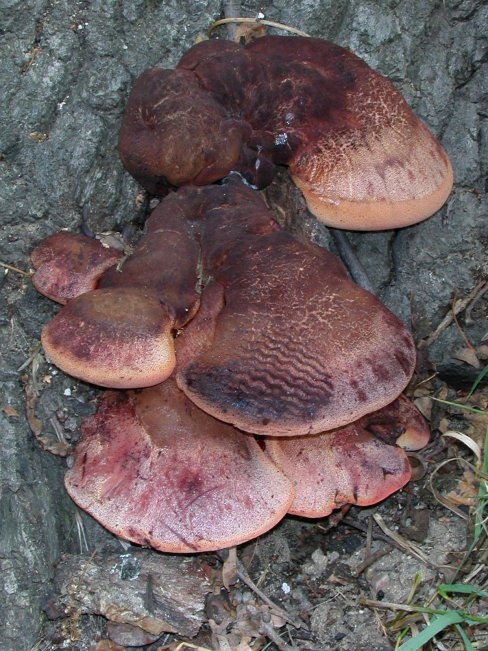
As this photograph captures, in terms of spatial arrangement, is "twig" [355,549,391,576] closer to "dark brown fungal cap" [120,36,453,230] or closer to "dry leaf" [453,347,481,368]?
"dry leaf" [453,347,481,368]

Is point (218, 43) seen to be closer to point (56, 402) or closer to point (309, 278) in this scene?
point (309, 278)

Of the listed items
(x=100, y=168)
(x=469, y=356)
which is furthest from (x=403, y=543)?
(x=100, y=168)

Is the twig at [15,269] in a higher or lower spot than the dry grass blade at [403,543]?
higher

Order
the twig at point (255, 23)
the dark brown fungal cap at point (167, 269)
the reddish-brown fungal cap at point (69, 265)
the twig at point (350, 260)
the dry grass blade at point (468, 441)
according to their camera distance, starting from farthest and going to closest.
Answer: the twig at point (350, 260)
the twig at point (255, 23)
the dry grass blade at point (468, 441)
the reddish-brown fungal cap at point (69, 265)
the dark brown fungal cap at point (167, 269)

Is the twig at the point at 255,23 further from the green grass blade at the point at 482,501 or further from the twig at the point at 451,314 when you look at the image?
the green grass blade at the point at 482,501

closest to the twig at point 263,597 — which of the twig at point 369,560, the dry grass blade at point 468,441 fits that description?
the twig at point 369,560

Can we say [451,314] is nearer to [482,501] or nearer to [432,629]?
[482,501]

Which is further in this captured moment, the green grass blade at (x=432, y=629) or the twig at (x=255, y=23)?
the twig at (x=255, y=23)
